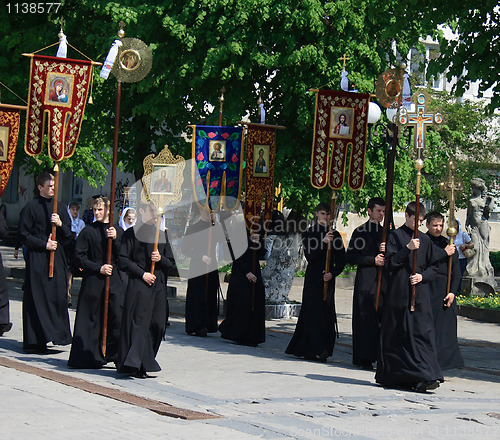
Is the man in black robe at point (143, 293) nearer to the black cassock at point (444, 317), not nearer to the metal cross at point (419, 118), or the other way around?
the black cassock at point (444, 317)

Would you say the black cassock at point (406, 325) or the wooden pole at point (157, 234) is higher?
the wooden pole at point (157, 234)

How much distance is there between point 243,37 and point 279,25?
2.58 ft

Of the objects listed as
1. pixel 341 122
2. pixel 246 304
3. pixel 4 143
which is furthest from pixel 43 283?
pixel 341 122

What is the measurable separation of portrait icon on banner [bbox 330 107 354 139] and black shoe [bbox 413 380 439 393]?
13.7ft

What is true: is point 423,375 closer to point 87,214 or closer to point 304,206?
point 304,206

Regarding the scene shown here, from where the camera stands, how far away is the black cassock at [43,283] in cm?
1199

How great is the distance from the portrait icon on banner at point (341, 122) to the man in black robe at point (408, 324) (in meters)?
2.86

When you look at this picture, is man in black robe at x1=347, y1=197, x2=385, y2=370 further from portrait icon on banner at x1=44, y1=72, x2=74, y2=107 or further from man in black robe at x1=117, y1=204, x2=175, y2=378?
portrait icon on banner at x1=44, y1=72, x2=74, y2=107

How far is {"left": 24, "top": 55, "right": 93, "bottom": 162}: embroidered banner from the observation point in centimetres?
1248

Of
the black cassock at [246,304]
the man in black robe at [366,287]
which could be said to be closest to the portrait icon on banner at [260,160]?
the black cassock at [246,304]

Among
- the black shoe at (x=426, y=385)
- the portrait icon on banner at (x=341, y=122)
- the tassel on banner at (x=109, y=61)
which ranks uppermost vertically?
the tassel on banner at (x=109, y=61)

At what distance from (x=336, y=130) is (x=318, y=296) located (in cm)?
219

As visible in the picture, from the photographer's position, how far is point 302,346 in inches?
505

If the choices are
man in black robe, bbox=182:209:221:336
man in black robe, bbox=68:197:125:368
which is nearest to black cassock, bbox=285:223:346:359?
man in black robe, bbox=182:209:221:336
